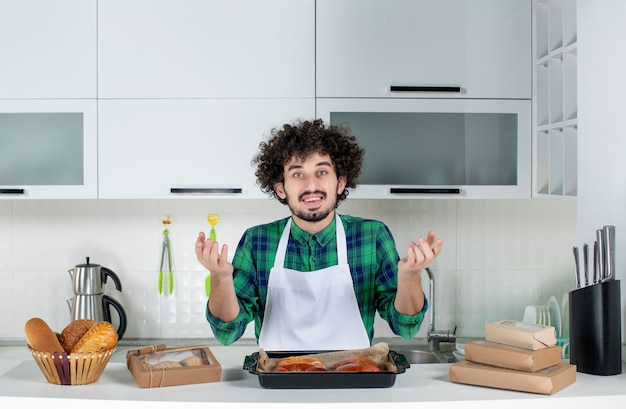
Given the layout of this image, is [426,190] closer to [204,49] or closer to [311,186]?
[311,186]

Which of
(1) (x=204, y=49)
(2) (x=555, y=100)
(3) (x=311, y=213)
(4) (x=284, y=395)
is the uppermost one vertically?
(1) (x=204, y=49)

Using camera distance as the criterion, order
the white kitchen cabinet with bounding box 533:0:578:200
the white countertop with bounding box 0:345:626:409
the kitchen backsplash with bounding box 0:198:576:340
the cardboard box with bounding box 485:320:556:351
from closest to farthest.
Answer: the white countertop with bounding box 0:345:626:409, the cardboard box with bounding box 485:320:556:351, the white kitchen cabinet with bounding box 533:0:578:200, the kitchen backsplash with bounding box 0:198:576:340

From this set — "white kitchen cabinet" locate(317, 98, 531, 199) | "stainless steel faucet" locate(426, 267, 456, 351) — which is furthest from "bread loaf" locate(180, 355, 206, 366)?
"stainless steel faucet" locate(426, 267, 456, 351)

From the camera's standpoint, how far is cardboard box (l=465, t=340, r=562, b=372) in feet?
4.94

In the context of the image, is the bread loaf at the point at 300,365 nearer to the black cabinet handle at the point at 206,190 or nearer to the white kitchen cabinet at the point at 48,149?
the black cabinet handle at the point at 206,190

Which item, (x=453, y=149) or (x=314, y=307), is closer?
(x=314, y=307)

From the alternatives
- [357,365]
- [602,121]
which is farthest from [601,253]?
[357,365]

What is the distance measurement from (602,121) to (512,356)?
798 mm

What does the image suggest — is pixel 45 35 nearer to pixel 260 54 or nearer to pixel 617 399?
pixel 260 54

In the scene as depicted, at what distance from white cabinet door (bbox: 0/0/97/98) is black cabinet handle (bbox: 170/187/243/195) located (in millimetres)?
431

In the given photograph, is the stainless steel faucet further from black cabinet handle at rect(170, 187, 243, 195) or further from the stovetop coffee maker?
the stovetop coffee maker

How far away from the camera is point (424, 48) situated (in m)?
2.57

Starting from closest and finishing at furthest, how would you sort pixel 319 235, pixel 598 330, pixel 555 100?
1. pixel 598 330
2. pixel 319 235
3. pixel 555 100

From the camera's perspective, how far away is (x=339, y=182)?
210cm
